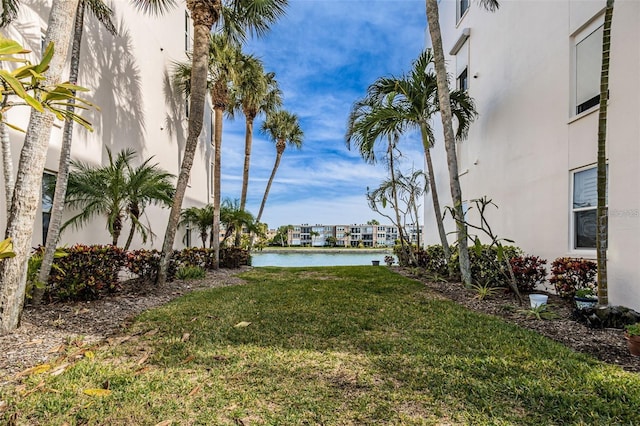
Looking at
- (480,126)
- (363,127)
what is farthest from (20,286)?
(480,126)

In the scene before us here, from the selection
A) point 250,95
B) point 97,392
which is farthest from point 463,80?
point 97,392

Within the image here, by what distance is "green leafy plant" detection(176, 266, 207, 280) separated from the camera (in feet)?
28.6

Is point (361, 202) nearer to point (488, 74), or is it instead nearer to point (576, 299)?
point (488, 74)

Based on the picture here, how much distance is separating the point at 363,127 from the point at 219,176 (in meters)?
5.65

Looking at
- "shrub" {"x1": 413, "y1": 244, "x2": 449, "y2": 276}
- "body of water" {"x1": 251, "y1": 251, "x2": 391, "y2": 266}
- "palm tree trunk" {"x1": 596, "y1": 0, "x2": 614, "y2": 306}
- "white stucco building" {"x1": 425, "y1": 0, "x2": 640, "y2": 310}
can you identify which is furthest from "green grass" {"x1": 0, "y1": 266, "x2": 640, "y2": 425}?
"body of water" {"x1": 251, "y1": 251, "x2": 391, "y2": 266}

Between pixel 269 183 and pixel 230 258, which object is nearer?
pixel 230 258

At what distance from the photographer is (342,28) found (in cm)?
1166

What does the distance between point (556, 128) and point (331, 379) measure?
6.82 m

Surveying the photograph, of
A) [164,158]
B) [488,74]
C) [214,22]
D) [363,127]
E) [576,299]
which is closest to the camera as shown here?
[576,299]

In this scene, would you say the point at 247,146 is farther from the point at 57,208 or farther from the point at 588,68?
the point at 588,68

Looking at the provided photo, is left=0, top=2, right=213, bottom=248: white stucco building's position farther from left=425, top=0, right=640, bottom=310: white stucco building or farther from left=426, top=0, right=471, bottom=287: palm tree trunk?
left=425, top=0, right=640, bottom=310: white stucco building

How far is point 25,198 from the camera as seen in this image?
146 inches

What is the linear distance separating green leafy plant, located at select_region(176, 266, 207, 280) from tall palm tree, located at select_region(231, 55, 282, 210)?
475cm

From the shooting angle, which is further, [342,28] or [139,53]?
[342,28]
